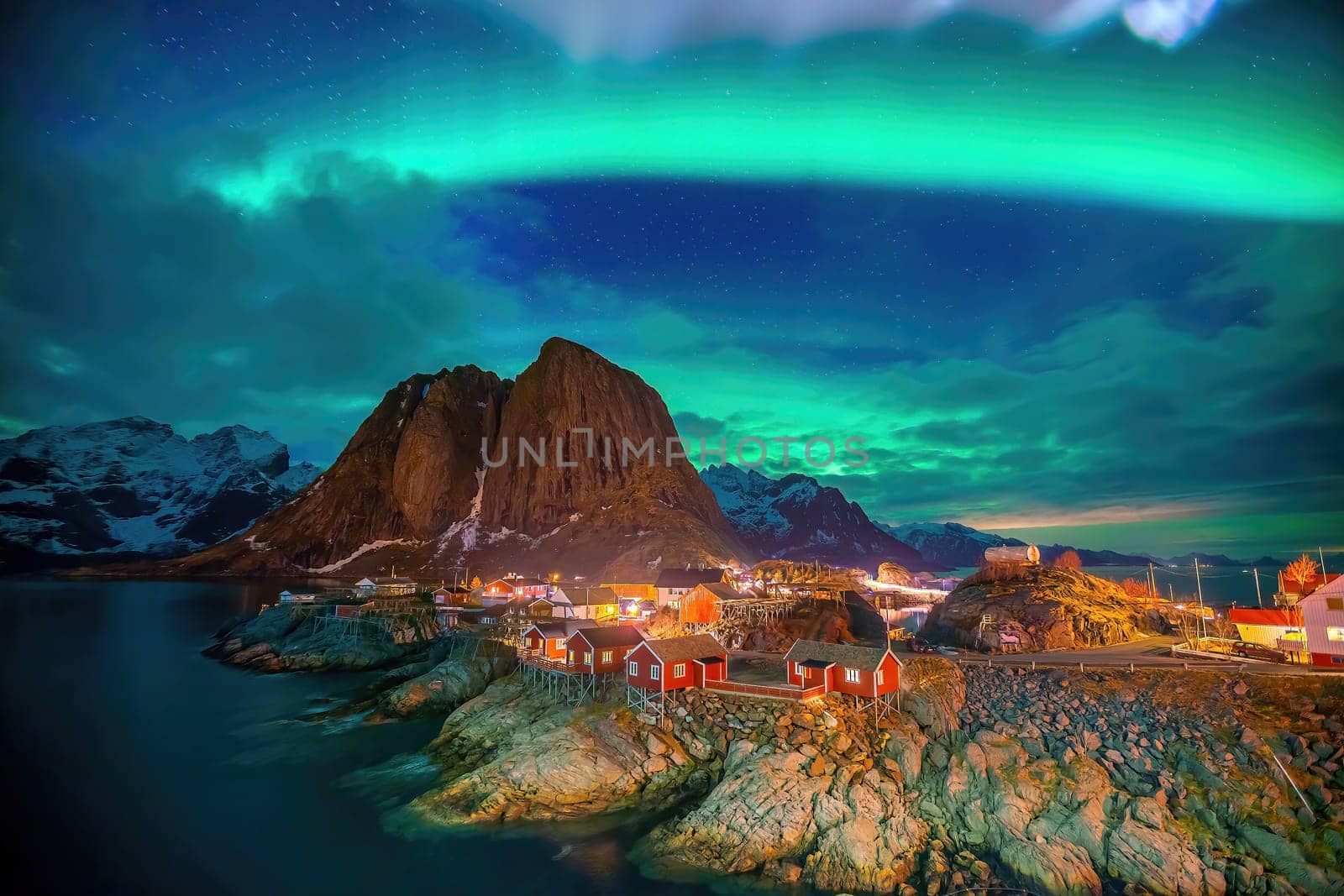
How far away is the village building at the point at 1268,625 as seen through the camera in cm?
4488

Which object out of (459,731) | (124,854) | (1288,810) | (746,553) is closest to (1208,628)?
(1288,810)

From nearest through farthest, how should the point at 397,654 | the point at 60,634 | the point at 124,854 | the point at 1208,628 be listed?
the point at 124,854
the point at 1208,628
the point at 397,654
the point at 60,634

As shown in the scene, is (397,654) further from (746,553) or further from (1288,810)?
(746,553)

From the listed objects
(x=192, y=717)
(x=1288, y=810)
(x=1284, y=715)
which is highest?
(x=1284, y=715)

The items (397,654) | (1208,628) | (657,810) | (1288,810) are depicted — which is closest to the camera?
(1288,810)

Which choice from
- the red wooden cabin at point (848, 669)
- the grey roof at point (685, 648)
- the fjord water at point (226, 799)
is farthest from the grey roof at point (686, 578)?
the fjord water at point (226, 799)

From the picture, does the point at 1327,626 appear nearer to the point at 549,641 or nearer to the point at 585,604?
the point at 549,641

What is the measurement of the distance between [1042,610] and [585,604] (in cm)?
4419

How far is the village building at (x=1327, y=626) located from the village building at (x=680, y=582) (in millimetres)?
49615

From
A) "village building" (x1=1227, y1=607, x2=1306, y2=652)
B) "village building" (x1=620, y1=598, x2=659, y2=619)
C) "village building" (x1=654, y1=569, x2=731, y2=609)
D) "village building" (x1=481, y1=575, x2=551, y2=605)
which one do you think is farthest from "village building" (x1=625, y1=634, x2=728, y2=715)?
"village building" (x1=481, y1=575, x2=551, y2=605)

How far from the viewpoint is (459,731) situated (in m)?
41.8

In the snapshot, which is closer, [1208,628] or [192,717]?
[192,717]

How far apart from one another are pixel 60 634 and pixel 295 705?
71585 mm

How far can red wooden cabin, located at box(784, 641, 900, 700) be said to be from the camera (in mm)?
37344
